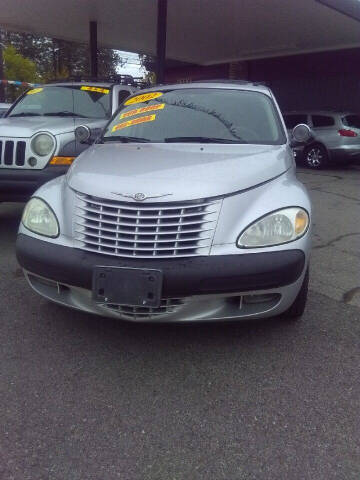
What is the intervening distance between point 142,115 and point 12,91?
31.6m

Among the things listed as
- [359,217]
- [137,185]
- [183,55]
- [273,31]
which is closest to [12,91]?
[183,55]

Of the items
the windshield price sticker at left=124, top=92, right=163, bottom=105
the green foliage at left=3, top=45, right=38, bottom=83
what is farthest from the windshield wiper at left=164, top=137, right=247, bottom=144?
the green foliage at left=3, top=45, right=38, bottom=83

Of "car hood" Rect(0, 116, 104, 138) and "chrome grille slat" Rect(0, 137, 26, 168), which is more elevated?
"car hood" Rect(0, 116, 104, 138)

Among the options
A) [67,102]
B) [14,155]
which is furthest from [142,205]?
[67,102]

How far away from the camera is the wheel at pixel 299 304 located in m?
3.06

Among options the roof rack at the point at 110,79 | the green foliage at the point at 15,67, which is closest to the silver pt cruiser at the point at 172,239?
the roof rack at the point at 110,79

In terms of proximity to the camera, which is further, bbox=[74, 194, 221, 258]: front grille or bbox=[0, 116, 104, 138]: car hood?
bbox=[0, 116, 104, 138]: car hood

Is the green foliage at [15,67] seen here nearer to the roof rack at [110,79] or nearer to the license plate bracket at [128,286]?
the roof rack at [110,79]

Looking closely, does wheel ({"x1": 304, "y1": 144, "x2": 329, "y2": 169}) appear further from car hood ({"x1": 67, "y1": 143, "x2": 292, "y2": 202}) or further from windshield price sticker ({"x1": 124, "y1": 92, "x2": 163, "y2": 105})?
car hood ({"x1": 67, "y1": 143, "x2": 292, "y2": 202})

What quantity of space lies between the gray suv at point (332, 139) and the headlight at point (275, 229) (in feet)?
30.9

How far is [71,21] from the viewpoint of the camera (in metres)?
14.2

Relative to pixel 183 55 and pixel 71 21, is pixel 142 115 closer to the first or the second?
pixel 71 21

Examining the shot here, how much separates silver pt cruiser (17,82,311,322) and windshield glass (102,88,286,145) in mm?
614

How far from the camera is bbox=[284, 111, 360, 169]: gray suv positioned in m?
12.0
